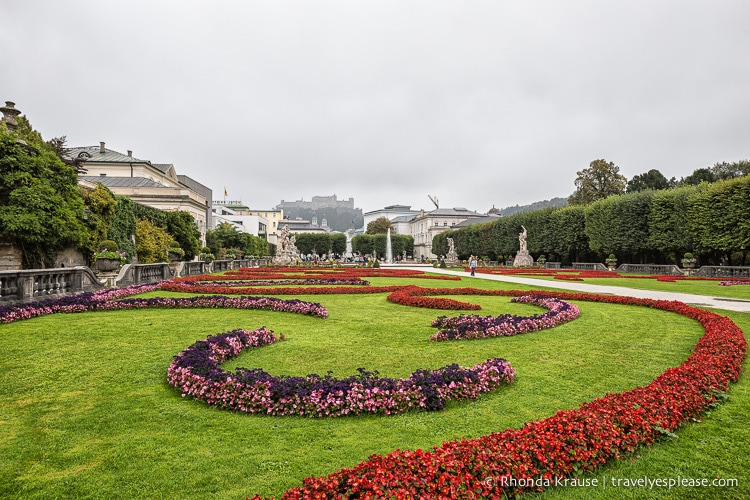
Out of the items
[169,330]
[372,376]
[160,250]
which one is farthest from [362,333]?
[160,250]

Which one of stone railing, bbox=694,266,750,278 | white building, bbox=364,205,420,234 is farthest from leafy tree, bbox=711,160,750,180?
white building, bbox=364,205,420,234

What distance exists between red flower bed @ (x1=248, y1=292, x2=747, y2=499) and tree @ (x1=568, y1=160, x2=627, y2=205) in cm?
6449

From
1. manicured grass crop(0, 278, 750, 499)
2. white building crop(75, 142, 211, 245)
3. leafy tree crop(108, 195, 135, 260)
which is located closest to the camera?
manicured grass crop(0, 278, 750, 499)

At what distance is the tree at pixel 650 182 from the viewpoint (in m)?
62.1

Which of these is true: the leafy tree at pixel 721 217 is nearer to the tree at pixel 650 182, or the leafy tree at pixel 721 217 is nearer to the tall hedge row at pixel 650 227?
the tall hedge row at pixel 650 227

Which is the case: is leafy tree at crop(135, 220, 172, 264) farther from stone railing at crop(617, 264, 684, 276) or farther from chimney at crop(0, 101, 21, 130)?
stone railing at crop(617, 264, 684, 276)

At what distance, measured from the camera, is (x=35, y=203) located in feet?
53.0

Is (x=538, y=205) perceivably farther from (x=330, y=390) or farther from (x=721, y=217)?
(x=330, y=390)

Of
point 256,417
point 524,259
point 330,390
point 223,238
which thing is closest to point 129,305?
point 256,417

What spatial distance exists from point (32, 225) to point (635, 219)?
44545 millimetres

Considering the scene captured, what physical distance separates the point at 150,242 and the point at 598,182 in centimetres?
6081

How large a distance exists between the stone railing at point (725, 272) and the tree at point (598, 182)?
32.8 metres

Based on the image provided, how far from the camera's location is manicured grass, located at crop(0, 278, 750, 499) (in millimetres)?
2957

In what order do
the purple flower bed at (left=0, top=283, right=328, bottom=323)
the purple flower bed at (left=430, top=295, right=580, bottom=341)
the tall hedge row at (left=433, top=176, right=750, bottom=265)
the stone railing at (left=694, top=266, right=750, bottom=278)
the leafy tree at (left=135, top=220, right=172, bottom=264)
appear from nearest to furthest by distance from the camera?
the purple flower bed at (left=430, top=295, right=580, bottom=341) < the purple flower bed at (left=0, top=283, right=328, bottom=323) < the stone railing at (left=694, top=266, right=750, bottom=278) < the leafy tree at (left=135, top=220, right=172, bottom=264) < the tall hedge row at (left=433, top=176, right=750, bottom=265)
